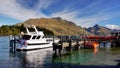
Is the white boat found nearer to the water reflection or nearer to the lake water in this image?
the water reflection

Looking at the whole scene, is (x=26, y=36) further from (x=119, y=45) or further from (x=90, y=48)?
(x=119, y=45)

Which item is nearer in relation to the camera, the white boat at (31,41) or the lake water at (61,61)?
the lake water at (61,61)

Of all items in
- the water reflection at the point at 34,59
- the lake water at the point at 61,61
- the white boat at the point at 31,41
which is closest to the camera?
the lake water at the point at 61,61

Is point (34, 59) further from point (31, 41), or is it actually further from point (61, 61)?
point (31, 41)

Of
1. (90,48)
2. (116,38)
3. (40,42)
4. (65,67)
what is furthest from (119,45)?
(65,67)

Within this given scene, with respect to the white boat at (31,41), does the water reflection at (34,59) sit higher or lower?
lower

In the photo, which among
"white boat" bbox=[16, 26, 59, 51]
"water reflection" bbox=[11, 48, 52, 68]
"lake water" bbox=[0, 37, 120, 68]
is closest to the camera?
"lake water" bbox=[0, 37, 120, 68]

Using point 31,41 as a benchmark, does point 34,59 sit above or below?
below

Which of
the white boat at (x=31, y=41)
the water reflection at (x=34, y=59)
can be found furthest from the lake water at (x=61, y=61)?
the white boat at (x=31, y=41)

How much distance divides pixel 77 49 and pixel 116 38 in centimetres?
1718

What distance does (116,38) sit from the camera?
303ft

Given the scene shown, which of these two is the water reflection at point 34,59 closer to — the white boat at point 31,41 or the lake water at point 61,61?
the lake water at point 61,61

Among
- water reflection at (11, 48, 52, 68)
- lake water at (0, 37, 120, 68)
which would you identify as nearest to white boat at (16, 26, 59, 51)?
water reflection at (11, 48, 52, 68)

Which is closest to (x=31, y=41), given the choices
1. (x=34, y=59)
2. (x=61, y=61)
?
(x=34, y=59)
